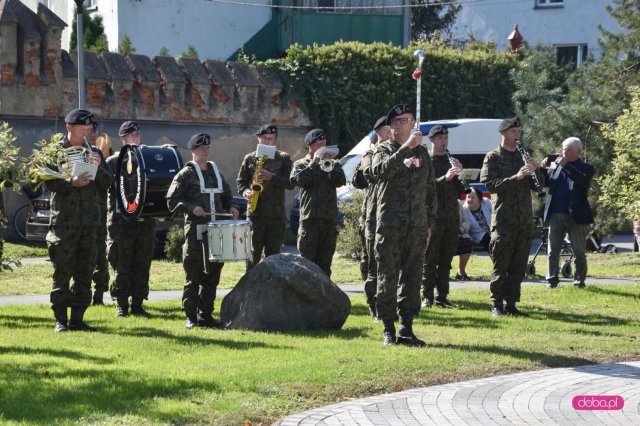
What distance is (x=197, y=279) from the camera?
1196cm

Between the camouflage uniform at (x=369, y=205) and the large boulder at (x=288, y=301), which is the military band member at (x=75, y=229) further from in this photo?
the camouflage uniform at (x=369, y=205)

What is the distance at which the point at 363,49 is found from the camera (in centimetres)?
2847

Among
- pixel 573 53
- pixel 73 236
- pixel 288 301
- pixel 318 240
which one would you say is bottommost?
pixel 288 301

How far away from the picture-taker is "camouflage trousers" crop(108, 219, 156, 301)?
12852mm

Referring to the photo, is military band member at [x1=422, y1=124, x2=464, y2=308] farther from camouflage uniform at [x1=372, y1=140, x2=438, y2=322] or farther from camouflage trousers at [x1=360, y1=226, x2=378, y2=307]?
camouflage uniform at [x1=372, y1=140, x2=438, y2=322]

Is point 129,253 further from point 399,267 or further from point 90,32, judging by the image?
point 90,32

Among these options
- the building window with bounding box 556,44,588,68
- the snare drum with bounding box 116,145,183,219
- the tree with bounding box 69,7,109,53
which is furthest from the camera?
the building window with bounding box 556,44,588,68

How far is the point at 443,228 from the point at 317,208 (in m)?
1.62

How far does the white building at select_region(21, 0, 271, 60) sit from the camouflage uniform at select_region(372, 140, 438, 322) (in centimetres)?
2321

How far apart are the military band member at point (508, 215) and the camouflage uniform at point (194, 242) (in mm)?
3263

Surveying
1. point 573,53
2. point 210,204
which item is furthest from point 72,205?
point 573,53

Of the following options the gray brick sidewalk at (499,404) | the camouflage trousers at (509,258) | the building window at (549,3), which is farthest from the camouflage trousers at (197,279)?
the building window at (549,3)

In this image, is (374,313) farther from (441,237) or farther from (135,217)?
(135,217)

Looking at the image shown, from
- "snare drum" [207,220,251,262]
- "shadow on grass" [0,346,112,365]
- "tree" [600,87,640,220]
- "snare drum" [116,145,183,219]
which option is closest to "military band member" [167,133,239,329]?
"snare drum" [207,220,251,262]
